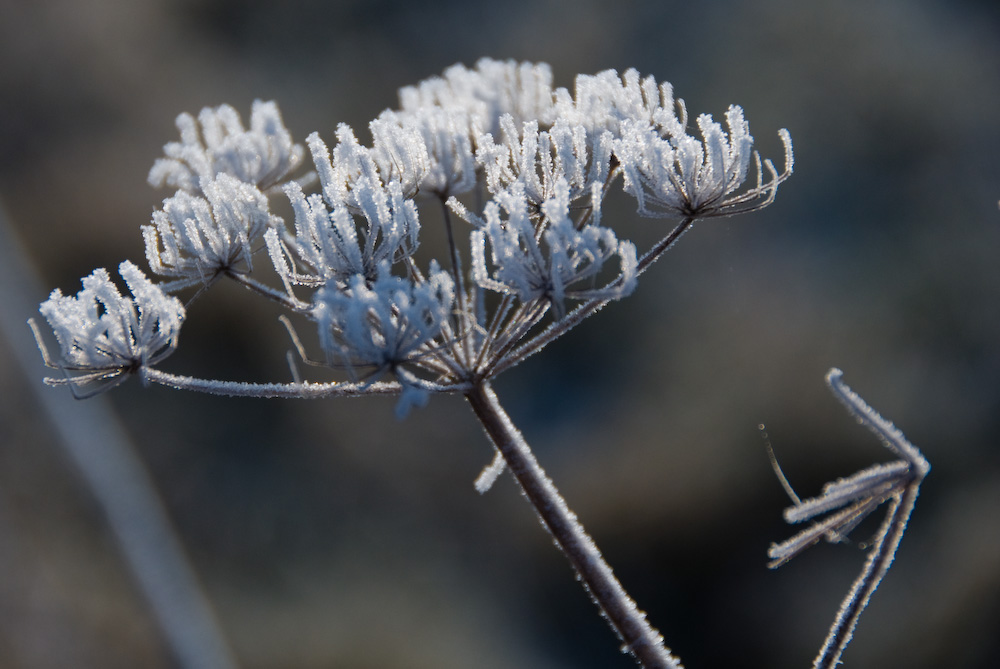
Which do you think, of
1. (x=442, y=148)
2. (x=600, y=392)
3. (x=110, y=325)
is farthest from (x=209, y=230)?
(x=600, y=392)

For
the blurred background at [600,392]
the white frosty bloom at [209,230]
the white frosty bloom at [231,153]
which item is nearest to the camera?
the white frosty bloom at [209,230]

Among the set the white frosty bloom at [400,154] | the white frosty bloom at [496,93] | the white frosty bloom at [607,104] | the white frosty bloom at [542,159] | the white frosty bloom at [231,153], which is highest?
the white frosty bloom at [231,153]

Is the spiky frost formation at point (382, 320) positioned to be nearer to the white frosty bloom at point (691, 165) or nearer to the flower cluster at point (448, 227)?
the flower cluster at point (448, 227)

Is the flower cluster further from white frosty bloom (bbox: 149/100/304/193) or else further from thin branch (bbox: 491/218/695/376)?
white frosty bloom (bbox: 149/100/304/193)

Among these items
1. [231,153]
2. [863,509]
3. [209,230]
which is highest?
[231,153]

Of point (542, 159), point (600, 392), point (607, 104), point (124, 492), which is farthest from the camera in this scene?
point (600, 392)

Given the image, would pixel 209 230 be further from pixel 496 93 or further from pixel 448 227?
pixel 496 93

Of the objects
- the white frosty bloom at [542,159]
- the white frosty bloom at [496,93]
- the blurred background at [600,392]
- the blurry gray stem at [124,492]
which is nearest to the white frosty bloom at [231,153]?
the white frosty bloom at [496,93]
